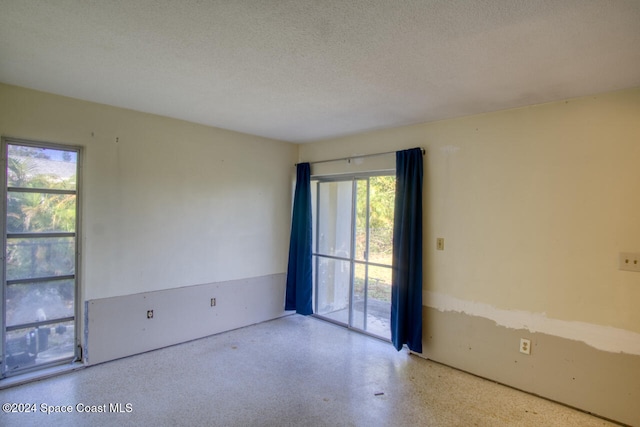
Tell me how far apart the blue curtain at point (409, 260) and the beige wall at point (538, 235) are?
12 centimetres

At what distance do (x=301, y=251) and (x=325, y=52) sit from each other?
3039 mm

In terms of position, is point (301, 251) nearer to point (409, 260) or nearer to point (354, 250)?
point (354, 250)

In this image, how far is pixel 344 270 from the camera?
4344 mm

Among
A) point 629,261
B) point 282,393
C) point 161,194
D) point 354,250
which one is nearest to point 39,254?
point 161,194

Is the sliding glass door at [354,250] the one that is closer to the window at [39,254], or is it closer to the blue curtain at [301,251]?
the blue curtain at [301,251]

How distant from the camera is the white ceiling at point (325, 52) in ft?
5.02

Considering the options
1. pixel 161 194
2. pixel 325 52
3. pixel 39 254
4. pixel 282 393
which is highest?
pixel 325 52

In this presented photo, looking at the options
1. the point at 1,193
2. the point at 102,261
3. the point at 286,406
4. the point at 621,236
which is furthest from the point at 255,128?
the point at 621,236

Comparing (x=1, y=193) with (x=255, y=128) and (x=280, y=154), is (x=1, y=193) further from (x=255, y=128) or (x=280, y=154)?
(x=280, y=154)

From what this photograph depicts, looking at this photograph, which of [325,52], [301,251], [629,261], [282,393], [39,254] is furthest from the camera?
[301,251]

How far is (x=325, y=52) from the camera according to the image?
1935mm

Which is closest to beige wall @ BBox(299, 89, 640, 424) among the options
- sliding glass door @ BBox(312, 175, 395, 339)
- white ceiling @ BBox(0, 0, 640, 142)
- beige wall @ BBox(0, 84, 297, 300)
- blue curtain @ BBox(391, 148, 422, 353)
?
blue curtain @ BBox(391, 148, 422, 353)

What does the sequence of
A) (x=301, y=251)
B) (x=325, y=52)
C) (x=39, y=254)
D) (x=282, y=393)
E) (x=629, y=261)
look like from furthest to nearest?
(x=301, y=251) → (x=39, y=254) → (x=282, y=393) → (x=629, y=261) → (x=325, y=52)

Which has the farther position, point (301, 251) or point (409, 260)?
point (301, 251)
